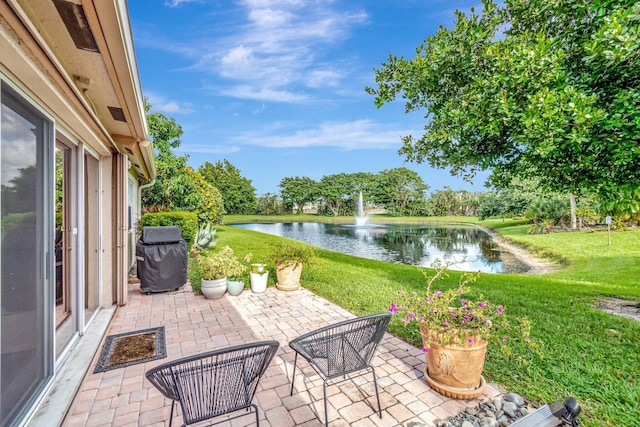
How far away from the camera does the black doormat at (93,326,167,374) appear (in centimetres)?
283

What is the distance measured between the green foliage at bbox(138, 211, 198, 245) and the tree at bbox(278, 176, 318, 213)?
1522 inches

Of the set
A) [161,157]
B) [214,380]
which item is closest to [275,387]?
[214,380]

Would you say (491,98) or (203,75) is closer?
(491,98)

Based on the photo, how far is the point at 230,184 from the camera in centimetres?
3684

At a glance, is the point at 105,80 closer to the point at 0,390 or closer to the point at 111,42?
the point at 111,42

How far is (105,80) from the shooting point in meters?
2.58

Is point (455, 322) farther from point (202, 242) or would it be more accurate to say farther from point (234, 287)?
point (202, 242)

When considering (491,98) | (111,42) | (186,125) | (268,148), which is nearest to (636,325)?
(491,98)

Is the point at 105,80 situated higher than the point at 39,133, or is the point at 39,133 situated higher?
the point at 105,80

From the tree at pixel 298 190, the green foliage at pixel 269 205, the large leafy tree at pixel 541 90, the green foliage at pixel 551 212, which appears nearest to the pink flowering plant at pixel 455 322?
the large leafy tree at pixel 541 90

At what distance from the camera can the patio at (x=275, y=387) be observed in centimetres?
208

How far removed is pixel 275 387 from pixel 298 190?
153 ft

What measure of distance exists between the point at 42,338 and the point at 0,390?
555 millimetres

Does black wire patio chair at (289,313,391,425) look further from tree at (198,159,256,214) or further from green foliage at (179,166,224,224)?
tree at (198,159,256,214)
